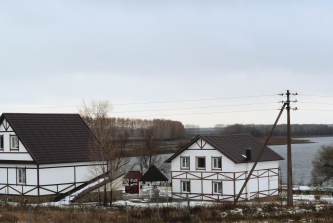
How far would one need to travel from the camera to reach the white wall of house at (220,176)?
3856 cm

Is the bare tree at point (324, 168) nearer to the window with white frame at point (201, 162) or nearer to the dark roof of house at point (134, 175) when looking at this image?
the window with white frame at point (201, 162)

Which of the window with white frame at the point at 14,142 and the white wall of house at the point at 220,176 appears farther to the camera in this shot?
the white wall of house at the point at 220,176

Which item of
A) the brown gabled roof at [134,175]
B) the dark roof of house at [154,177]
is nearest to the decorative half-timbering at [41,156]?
the dark roof of house at [154,177]

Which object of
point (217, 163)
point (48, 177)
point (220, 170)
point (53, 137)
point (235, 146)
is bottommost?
point (48, 177)

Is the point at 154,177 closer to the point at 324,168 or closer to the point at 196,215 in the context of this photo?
the point at 196,215

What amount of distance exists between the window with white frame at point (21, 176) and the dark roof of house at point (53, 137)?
189 cm

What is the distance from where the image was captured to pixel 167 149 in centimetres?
9444

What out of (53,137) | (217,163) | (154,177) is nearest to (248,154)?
(217,163)

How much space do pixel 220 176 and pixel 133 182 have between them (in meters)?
10.6

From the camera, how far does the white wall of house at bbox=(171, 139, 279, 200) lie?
38562mm

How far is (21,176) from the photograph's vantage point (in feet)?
121

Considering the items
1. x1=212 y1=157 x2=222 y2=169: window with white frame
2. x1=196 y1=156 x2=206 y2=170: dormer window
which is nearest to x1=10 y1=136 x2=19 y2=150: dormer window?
x1=196 y1=156 x2=206 y2=170: dormer window

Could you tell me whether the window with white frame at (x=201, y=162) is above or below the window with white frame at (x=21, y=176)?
above

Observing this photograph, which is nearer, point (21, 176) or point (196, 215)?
point (196, 215)
